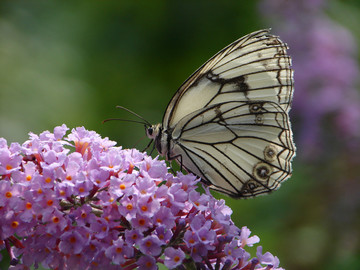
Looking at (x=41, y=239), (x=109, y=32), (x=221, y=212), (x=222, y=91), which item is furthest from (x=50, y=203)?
(x=109, y=32)

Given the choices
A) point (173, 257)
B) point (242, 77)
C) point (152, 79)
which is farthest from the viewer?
point (152, 79)

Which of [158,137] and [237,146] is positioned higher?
[158,137]

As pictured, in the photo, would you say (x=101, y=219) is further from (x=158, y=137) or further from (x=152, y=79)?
(x=152, y=79)

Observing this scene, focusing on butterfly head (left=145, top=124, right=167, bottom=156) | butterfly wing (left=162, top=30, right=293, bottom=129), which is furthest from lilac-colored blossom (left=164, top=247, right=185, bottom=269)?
butterfly wing (left=162, top=30, right=293, bottom=129)

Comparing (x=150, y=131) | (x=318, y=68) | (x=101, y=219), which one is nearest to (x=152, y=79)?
(x=318, y=68)

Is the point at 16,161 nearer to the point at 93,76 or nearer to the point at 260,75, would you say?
the point at 260,75

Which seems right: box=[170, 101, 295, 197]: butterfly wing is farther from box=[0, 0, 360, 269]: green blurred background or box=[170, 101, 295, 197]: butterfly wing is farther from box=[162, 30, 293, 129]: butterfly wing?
box=[0, 0, 360, 269]: green blurred background

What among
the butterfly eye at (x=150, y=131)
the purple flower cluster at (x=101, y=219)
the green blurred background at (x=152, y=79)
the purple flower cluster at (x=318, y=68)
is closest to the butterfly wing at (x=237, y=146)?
the butterfly eye at (x=150, y=131)
